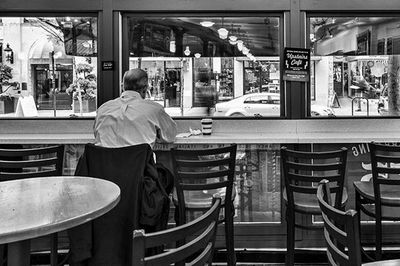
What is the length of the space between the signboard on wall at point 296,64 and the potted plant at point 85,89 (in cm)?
187

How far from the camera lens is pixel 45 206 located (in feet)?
5.35

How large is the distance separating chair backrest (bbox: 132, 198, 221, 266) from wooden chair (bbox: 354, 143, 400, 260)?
1.69 metres

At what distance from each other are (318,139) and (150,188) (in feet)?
4.90

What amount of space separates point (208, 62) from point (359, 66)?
1.52 metres

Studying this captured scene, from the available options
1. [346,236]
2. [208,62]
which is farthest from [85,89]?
[346,236]

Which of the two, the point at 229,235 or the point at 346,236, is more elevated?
the point at 346,236

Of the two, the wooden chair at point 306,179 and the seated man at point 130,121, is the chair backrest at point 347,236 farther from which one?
the seated man at point 130,121

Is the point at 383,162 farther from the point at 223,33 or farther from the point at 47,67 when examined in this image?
the point at 47,67

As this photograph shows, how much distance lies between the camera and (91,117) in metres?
3.92

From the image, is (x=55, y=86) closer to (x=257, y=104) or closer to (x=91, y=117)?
(x=91, y=117)

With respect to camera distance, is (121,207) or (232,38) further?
(232,38)

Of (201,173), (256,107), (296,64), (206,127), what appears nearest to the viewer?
(201,173)

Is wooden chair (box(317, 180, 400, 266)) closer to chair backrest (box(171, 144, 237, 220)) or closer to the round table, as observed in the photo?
the round table

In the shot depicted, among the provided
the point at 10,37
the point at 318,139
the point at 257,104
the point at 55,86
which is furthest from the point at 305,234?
the point at 10,37
